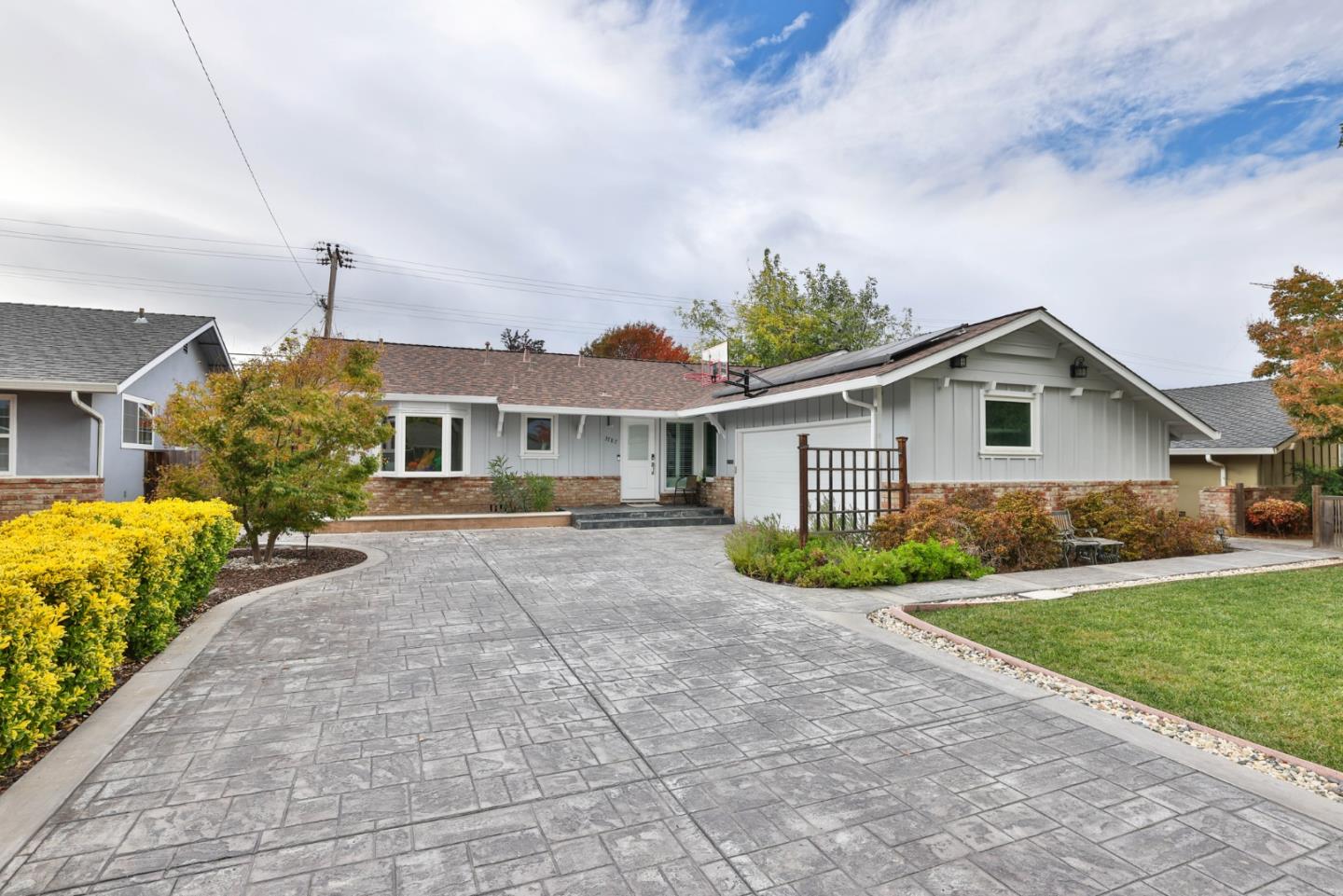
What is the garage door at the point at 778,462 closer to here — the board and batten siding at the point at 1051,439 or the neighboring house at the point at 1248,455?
the board and batten siding at the point at 1051,439

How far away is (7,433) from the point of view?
450 inches

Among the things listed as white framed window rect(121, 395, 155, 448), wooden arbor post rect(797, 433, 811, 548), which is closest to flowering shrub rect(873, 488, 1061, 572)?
wooden arbor post rect(797, 433, 811, 548)

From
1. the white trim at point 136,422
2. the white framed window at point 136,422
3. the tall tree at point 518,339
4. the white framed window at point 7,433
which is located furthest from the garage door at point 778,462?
the tall tree at point 518,339

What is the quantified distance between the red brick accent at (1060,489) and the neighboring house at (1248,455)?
3135 mm

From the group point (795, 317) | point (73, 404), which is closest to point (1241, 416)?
point (795, 317)

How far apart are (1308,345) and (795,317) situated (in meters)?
18.8

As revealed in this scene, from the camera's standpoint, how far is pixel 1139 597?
272 inches

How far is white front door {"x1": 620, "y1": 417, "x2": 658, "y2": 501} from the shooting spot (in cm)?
1681

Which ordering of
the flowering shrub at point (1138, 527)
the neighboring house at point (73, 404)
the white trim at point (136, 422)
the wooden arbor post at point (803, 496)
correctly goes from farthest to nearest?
the white trim at point (136, 422) → the neighboring house at point (73, 404) → the flowering shrub at point (1138, 527) → the wooden arbor post at point (803, 496)

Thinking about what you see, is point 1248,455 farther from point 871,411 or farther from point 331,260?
point 331,260

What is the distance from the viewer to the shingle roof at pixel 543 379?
15467 mm

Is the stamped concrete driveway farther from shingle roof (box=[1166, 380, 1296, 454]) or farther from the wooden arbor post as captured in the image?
shingle roof (box=[1166, 380, 1296, 454])

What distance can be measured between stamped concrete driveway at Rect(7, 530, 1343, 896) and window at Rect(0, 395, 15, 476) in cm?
1049

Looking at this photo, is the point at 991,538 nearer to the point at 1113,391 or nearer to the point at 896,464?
the point at 896,464
